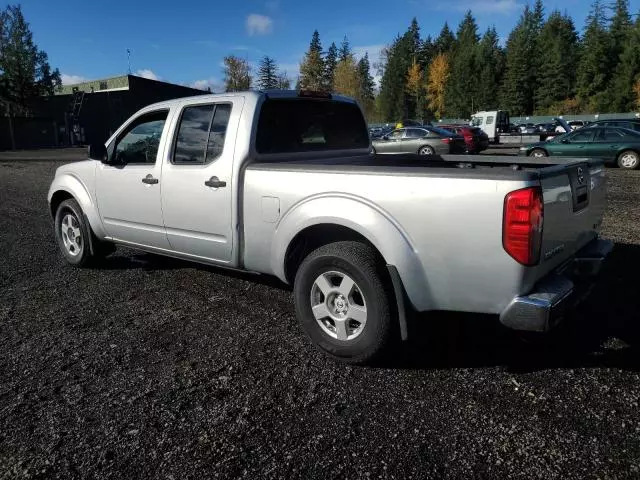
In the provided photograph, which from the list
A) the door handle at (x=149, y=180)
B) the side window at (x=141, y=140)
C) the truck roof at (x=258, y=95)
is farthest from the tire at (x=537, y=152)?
the door handle at (x=149, y=180)

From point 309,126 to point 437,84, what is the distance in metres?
98.1

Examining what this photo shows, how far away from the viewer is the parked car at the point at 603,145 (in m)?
17.0

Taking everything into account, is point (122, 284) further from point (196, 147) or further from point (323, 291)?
point (323, 291)

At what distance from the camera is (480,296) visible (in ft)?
9.46

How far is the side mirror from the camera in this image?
5.16 meters

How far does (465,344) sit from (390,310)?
0.94m

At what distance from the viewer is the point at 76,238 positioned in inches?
229

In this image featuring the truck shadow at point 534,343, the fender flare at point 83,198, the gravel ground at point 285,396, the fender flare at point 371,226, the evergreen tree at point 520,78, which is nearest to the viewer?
the gravel ground at point 285,396

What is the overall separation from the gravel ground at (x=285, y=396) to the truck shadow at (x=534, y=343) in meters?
0.02

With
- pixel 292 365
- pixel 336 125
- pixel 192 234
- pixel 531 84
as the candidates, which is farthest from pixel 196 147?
pixel 531 84

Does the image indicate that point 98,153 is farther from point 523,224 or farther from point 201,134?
point 523,224

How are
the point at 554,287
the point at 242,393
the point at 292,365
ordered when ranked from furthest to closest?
the point at 292,365 < the point at 242,393 < the point at 554,287

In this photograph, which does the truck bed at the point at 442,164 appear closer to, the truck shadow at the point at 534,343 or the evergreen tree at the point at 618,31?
the truck shadow at the point at 534,343


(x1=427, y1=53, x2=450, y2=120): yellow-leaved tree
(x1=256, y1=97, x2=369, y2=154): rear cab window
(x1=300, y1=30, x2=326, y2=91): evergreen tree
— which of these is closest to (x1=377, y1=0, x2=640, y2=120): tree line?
(x1=427, y1=53, x2=450, y2=120): yellow-leaved tree
